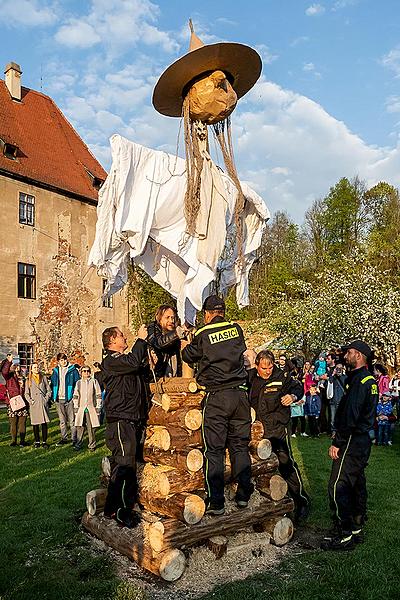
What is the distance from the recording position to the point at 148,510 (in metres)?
5.93

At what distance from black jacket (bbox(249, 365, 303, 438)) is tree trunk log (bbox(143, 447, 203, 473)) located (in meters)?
1.52

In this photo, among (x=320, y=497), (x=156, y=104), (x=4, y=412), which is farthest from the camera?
(x=4, y=412)

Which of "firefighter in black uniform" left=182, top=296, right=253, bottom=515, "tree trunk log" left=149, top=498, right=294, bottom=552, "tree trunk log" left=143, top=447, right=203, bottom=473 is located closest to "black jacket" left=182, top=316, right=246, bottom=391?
"firefighter in black uniform" left=182, top=296, right=253, bottom=515

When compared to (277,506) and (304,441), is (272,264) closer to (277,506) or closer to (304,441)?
(304,441)

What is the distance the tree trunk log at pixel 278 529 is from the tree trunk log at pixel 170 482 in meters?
0.97

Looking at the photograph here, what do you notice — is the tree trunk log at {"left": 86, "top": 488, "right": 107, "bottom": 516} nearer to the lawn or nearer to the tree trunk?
the lawn

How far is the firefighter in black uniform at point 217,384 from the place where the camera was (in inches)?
217

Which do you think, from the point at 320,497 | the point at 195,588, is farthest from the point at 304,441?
Answer: the point at 195,588

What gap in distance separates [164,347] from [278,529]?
234 cm

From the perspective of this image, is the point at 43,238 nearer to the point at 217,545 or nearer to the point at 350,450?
the point at 350,450

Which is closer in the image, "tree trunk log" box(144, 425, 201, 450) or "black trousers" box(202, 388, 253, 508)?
"black trousers" box(202, 388, 253, 508)

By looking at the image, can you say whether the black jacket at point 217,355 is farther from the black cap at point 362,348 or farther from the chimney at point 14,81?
the chimney at point 14,81

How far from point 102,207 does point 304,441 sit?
10.1 meters

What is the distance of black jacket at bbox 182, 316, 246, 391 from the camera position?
18.0 ft
